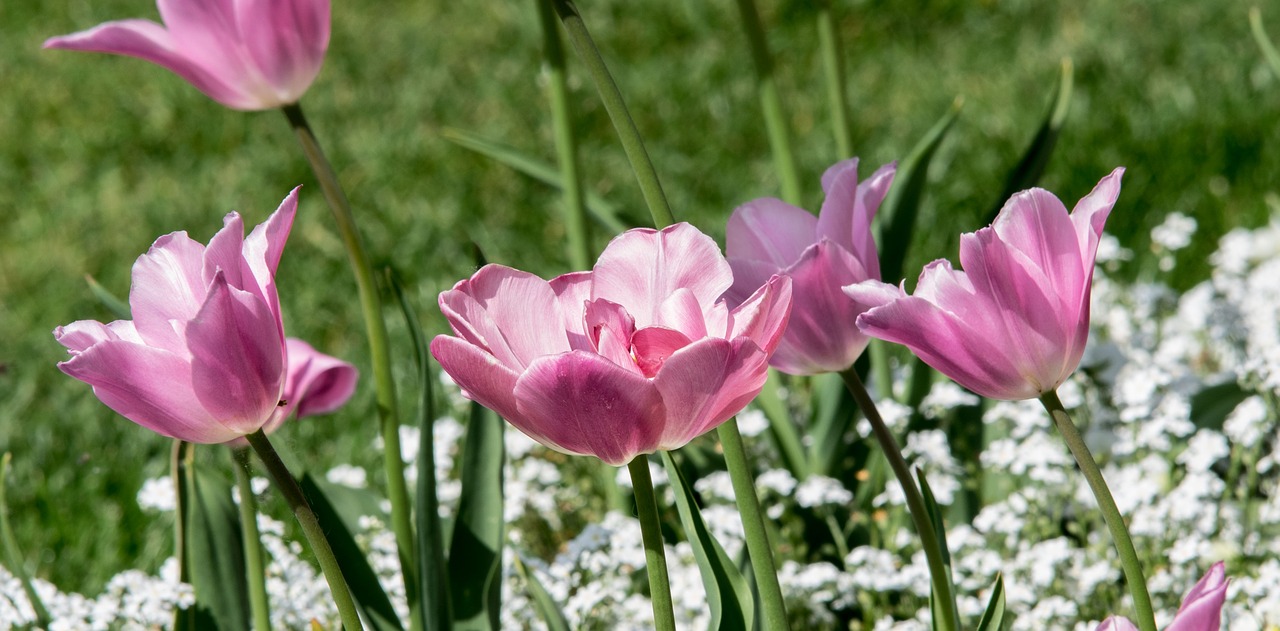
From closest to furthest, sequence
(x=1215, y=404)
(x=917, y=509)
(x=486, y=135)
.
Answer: (x=917, y=509) < (x=1215, y=404) < (x=486, y=135)

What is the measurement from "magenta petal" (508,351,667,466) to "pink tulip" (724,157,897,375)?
15cm

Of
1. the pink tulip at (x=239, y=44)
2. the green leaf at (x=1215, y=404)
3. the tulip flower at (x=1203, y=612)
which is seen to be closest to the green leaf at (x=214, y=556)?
the pink tulip at (x=239, y=44)

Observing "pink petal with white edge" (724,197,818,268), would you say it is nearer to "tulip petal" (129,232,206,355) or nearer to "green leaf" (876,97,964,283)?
"tulip petal" (129,232,206,355)

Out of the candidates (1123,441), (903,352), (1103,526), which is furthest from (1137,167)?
(1103,526)

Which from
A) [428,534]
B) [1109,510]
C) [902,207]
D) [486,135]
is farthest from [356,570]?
[486,135]

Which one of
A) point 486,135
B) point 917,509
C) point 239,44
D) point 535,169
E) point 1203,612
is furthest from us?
point 486,135

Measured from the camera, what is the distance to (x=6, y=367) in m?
1.15

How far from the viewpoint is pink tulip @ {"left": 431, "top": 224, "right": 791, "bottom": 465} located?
625 millimetres

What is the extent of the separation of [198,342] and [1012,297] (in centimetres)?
41

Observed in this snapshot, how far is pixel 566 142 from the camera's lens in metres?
1.41

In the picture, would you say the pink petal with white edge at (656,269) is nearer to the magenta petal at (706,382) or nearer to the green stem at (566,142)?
the magenta petal at (706,382)

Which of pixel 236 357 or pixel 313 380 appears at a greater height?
pixel 313 380

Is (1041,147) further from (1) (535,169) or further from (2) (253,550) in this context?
(2) (253,550)

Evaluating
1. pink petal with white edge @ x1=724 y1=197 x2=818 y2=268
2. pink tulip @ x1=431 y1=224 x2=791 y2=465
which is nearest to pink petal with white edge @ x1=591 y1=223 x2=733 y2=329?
pink tulip @ x1=431 y1=224 x2=791 y2=465
